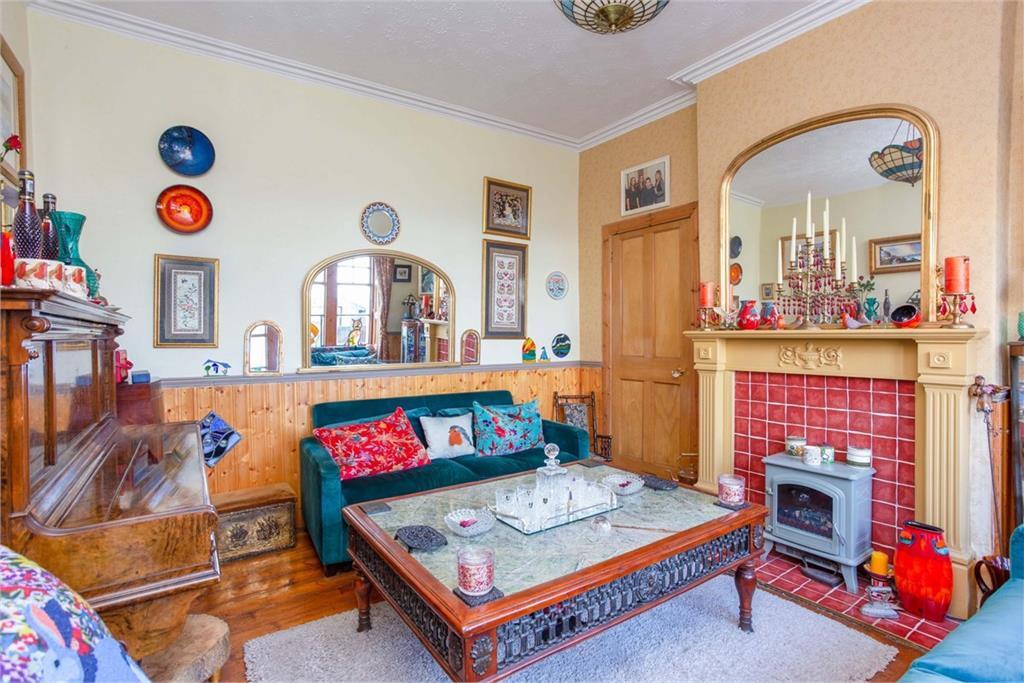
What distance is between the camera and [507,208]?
4297 mm

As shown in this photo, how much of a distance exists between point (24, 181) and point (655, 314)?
3.70m

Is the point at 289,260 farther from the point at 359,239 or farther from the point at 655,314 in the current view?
the point at 655,314

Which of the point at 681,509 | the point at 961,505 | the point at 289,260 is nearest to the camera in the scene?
the point at 681,509

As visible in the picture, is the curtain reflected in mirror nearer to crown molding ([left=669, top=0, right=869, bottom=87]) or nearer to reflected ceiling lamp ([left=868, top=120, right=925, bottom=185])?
crown molding ([left=669, top=0, right=869, bottom=87])

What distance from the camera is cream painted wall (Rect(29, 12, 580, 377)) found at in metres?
2.73

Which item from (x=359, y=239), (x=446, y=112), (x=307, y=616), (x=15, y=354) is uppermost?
(x=446, y=112)

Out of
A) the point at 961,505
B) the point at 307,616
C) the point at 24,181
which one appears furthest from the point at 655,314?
the point at 24,181

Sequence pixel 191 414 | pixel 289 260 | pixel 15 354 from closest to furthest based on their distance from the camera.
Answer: pixel 15 354, pixel 191 414, pixel 289 260

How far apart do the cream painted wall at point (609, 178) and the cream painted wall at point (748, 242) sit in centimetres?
54

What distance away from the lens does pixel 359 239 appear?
11.8 feet

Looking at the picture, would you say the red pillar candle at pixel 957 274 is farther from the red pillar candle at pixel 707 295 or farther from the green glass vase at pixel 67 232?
the green glass vase at pixel 67 232

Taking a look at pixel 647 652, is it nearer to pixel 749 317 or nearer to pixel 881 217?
pixel 749 317

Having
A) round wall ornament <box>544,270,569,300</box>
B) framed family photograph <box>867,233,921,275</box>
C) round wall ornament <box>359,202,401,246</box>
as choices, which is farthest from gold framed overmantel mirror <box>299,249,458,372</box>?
framed family photograph <box>867,233,921,275</box>

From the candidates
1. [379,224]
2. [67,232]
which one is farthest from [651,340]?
[67,232]
